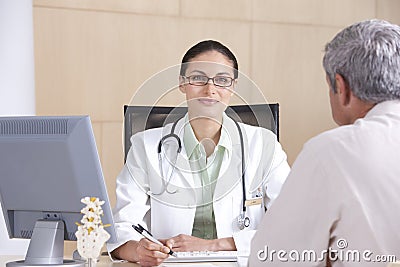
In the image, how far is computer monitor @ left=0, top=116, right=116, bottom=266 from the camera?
214 centimetres

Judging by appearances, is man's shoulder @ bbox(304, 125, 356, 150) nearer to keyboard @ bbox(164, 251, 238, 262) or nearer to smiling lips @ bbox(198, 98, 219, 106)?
keyboard @ bbox(164, 251, 238, 262)

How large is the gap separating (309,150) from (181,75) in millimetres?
1189

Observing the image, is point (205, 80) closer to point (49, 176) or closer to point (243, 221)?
point (243, 221)

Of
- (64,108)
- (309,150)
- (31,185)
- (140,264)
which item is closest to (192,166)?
(140,264)

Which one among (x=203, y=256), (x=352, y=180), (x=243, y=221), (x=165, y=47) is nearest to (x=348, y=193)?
(x=352, y=180)

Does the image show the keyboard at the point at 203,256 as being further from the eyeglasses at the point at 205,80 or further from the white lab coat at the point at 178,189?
the eyeglasses at the point at 205,80

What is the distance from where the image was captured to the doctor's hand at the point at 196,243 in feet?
8.32

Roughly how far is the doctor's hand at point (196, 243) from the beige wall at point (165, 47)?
1894mm

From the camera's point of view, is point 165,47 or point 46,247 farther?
point 165,47

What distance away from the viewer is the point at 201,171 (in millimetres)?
2750

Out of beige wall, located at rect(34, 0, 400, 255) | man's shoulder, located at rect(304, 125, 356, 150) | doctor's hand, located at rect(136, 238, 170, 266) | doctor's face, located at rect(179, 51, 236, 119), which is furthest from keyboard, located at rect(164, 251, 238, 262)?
beige wall, located at rect(34, 0, 400, 255)

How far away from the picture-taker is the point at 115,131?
14.6 feet

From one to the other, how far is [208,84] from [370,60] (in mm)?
1057

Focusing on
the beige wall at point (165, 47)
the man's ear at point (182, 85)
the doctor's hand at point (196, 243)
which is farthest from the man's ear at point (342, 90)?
the beige wall at point (165, 47)
